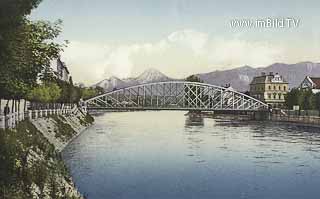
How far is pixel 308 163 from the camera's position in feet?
103

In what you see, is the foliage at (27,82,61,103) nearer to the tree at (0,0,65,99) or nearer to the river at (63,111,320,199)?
the river at (63,111,320,199)

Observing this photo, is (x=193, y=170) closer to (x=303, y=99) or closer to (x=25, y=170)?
(x=25, y=170)

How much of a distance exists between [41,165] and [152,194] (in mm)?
5304

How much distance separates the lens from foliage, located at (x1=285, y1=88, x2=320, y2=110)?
3236 inches

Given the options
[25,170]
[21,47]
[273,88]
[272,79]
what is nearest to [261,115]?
[273,88]

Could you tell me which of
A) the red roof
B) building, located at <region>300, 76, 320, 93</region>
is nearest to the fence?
building, located at <region>300, 76, 320, 93</region>

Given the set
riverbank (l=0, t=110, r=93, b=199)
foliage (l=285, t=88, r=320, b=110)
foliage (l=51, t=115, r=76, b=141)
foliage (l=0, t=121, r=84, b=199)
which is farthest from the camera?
foliage (l=285, t=88, r=320, b=110)

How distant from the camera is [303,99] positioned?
85.9 m

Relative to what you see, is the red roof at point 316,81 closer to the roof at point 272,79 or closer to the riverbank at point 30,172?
the roof at point 272,79

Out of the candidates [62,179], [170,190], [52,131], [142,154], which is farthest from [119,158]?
[62,179]

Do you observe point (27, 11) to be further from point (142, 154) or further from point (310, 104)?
point (310, 104)

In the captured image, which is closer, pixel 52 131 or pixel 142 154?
pixel 142 154

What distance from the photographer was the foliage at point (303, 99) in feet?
270

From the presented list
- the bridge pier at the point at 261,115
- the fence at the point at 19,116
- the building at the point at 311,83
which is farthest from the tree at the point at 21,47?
the building at the point at 311,83
